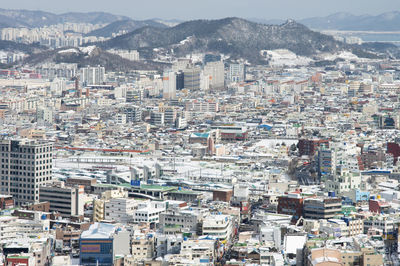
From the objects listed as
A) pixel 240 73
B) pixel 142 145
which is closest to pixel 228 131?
pixel 142 145

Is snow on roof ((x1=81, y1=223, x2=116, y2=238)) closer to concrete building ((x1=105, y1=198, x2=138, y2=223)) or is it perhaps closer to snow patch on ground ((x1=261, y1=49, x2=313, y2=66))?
concrete building ((x1=105, y1=198, x2=138, y2=223))

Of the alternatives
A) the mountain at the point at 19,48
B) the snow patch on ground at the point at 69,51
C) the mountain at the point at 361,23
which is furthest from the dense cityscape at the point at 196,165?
the mountain at the point at 361,23

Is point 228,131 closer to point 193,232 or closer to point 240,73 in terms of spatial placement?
point 193,232

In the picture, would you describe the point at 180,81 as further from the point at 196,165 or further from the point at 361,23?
the point at 361,23

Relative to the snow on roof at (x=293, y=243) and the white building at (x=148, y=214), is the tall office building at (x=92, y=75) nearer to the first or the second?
the white building at (x=148, y=214)

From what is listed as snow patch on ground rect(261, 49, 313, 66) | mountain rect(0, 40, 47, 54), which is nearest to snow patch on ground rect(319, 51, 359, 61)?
snow patch on ground rect(261, 49, 313, 66)

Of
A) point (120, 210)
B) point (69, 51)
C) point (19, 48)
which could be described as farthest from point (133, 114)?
point (19, 48)
